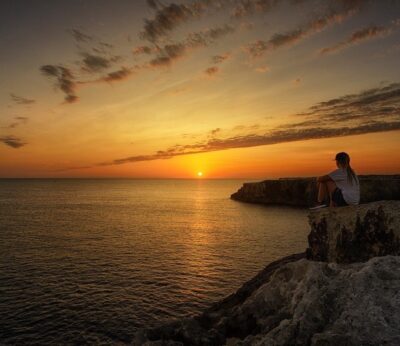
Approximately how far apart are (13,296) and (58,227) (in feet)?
116

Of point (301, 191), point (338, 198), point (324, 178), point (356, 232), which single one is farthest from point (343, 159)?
point (301, 191)

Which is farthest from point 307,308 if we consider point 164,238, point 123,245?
point 164,238

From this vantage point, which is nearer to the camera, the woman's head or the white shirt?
the woman's head

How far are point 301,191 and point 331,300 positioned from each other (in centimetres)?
9551

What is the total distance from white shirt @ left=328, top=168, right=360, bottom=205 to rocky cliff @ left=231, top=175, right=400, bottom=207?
68.8 meters

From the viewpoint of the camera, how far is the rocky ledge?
6.50 metres

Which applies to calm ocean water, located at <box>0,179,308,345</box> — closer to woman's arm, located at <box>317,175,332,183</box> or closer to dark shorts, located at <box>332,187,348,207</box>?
dark shorts, located at <box>332,187,348,207</box>

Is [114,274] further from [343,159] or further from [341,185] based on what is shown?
[343,159]

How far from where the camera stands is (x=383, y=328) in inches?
242

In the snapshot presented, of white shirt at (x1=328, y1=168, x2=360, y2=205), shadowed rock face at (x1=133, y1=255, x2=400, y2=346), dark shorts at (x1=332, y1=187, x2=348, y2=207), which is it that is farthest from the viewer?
dark shorts at (x1=332, y1=187, x2=348, y2=207)

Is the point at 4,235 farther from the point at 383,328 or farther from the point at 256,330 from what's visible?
the point at 383,328

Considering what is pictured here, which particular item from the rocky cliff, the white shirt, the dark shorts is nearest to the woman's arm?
the white shirt

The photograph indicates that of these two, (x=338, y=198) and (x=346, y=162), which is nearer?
(x=346, y=162)

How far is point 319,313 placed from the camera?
7.37 metres
